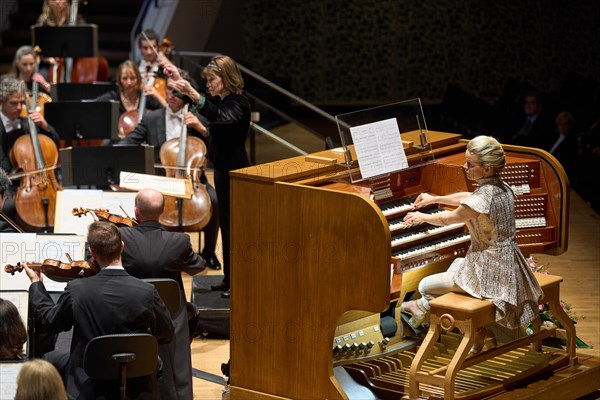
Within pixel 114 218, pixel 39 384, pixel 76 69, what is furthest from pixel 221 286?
pixel 76 69

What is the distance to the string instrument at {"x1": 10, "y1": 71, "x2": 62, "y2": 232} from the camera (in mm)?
6758

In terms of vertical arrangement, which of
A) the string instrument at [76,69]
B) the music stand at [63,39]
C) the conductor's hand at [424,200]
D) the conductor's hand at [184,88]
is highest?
the music stand at [63,39]

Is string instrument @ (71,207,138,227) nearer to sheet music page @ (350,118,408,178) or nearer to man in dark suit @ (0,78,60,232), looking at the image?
sheet music page @ (350,118,408,178)

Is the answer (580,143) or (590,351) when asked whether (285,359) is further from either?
(580,143)

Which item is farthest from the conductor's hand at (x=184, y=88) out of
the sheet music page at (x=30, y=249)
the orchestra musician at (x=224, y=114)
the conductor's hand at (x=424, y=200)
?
the conductor's hand at (x=424, y=200)

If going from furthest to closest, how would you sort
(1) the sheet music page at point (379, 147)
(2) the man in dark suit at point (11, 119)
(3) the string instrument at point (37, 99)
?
(3) the string instrument at point (37, 99), (2) the man in dark suit at point (11, 119), (1) the sheet music page at point (379, 147)

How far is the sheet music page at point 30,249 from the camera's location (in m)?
4.67

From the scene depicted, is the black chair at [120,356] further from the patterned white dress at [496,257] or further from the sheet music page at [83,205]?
the sheet music page at [83,205]

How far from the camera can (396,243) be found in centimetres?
471

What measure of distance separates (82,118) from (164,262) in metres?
2.89

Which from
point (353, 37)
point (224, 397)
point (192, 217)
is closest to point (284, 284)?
point (224, 397)

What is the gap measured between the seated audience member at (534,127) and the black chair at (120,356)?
6236 millimetres

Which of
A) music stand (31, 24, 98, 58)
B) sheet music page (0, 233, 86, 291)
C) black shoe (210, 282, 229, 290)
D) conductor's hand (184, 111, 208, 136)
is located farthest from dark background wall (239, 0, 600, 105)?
sheet music page (0, 233, 86, 291)

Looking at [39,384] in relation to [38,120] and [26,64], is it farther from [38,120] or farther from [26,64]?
[26,64]
